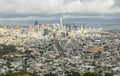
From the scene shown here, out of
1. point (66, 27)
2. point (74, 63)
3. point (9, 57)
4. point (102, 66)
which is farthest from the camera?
point (66, 27)

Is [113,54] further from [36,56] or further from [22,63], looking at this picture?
[22,63]

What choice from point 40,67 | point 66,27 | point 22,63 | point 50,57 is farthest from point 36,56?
point 66,27

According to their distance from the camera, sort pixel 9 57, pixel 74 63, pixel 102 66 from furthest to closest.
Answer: pixel 9 57, pixel 74 63, pixel 102 66

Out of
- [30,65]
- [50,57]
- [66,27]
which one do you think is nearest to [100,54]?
[50,57]

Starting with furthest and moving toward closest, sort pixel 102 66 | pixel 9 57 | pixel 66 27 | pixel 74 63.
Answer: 1. pixel 66 27
2. pixel 9 57
3. pixel 74 63
4. pixel 102 66

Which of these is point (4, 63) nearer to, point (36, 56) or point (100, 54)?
point (36, 56)

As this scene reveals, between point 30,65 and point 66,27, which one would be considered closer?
point 30,65

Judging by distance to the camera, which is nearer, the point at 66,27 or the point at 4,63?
the point at 4,63

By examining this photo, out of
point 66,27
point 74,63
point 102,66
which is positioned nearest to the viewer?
point 102,66
